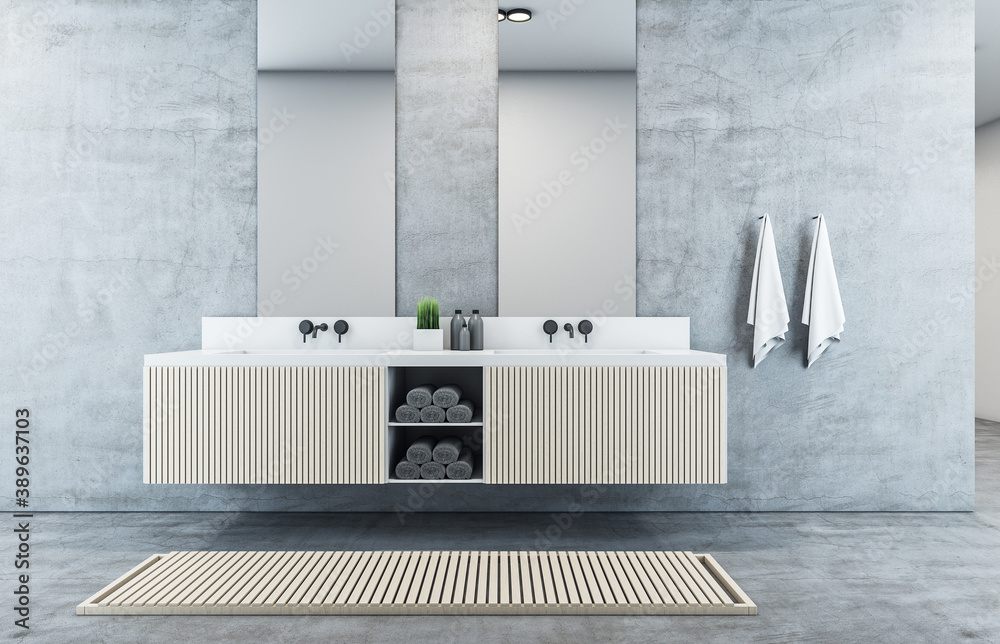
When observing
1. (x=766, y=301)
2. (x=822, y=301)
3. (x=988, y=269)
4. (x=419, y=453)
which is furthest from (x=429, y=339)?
(x=988, y=269)

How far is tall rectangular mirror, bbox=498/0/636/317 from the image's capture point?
331 centimetres

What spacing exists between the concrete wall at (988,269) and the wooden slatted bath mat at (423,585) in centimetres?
578

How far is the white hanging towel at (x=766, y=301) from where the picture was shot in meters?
3.26

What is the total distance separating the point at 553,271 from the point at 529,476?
1064 millimetres

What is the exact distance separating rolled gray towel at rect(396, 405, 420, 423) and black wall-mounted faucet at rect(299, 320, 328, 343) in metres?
0.66

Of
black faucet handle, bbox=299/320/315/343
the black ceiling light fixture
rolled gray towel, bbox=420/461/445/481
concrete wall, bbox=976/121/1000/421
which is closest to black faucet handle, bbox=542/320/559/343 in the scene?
rolled gray towel, bbox=420/461/445/481

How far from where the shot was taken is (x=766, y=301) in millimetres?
3275

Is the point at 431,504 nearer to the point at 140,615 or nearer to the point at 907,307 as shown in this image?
the point at 140,615

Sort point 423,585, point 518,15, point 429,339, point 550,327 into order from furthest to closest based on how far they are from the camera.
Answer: point 518,15
point 550,327
point 429,339
point 423,585

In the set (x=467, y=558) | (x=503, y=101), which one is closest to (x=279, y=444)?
(x=467, y=558)

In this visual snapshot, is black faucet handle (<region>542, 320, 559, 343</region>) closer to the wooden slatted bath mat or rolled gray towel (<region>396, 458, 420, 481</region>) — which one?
rolled gray towel (<region>396, 458, 420, 481</region>)

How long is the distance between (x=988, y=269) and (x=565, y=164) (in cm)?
582

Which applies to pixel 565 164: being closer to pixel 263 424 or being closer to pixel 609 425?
pixel 609 425

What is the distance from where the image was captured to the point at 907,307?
3.37m
